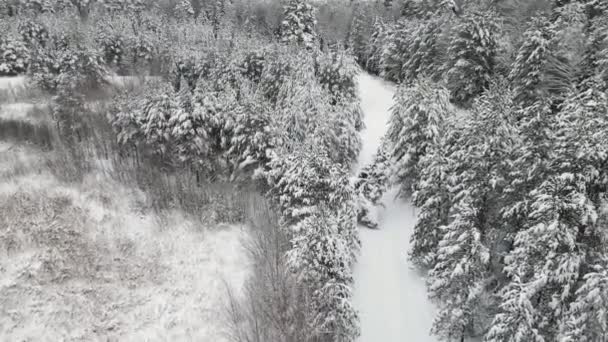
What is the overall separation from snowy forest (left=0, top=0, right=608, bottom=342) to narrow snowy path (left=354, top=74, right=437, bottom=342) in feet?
0.40

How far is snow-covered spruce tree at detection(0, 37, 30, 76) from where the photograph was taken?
115ft

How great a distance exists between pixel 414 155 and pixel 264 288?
37.2 feet

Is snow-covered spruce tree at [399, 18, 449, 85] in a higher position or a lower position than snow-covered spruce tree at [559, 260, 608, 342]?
higher

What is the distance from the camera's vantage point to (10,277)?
14.3 meters

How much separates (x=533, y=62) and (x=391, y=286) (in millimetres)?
17228

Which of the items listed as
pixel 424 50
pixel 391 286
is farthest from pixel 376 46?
pixel 391 286

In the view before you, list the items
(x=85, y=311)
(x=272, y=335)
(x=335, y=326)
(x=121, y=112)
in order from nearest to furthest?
1. (x=272, y=335)
2. (x=335, y=326)
3. (x=85, y=311)
4. (x=121, y=112)

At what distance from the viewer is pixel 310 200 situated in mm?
15578

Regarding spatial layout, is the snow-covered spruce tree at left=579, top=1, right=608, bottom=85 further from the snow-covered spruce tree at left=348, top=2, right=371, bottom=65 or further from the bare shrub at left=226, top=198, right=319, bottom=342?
the snow-covered spruce tree at left=348, top=2, right=371, bottom=65

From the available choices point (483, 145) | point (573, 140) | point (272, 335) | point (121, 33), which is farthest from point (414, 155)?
point (121, 33)

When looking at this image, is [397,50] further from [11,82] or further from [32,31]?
[32,31]

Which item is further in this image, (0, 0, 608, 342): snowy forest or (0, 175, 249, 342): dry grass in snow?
(0, 175, 249, 342): dry grass in snow

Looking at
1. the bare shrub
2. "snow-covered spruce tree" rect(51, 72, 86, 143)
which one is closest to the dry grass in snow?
the bare shrub

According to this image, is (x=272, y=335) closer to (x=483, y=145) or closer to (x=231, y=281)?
(x=231, y=281)
